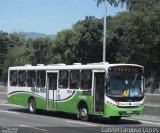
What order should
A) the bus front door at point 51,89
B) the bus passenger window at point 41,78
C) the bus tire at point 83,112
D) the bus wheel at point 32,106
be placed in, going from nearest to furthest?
the bus tire at point 83,112
the bus front door at point 51,89
the bus passenger window at point 41,78
the bus wheel at point 32,106

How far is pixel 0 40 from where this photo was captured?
3022 inches

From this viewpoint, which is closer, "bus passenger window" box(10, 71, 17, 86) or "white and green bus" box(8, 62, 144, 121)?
"white and green bus" box(8, 62, 144, 121)

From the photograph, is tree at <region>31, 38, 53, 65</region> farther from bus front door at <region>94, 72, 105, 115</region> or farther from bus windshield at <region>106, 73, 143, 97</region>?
bus windshield at <region>106, 73, 143, 97</region>

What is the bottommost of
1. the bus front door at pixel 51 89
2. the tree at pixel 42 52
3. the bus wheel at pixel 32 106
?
the bus wheel at pixel 32 106

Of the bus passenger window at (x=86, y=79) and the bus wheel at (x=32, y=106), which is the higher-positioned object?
the bus passenger window at (x=86, y=79)

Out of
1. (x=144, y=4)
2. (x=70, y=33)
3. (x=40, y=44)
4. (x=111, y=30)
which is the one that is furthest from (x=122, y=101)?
(x=40, y=44)

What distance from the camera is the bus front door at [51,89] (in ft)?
88.2

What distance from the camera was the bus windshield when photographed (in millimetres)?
22562

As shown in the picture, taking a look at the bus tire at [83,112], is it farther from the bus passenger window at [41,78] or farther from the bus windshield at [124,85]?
the bus passenger window at [41,78]

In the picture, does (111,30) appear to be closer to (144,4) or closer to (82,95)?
(144,4)

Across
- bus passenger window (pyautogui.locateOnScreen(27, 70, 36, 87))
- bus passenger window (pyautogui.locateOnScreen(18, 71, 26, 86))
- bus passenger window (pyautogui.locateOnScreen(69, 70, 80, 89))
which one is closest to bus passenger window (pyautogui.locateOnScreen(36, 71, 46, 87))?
bus passenger window (pyautogui.locateOnScreen(27, 70, 36, 87))

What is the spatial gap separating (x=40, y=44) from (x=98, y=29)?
55.5 ft

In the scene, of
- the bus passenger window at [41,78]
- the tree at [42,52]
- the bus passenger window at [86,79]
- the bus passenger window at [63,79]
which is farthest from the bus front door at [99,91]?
the tree at [42,52]

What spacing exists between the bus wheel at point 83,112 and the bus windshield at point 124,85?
2.12 m
